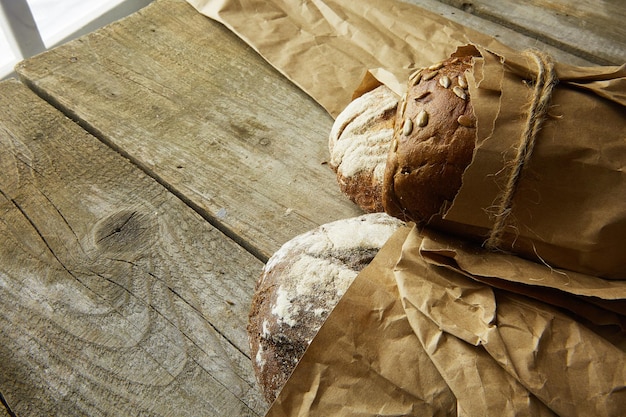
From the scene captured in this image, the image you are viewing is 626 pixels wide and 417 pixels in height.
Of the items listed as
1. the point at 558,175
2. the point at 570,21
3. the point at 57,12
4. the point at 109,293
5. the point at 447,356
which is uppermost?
the point at 558,175

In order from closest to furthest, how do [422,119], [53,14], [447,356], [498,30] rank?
[447,356]
[422,119]
[498,30]
[53,14]

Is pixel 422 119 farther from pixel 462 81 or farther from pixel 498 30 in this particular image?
pixel 498 30

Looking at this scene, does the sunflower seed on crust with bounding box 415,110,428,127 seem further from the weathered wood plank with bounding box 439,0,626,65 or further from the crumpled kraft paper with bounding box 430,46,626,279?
the weathered wood plank with bounding box 439,0,626,65

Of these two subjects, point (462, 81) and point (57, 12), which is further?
point (57, 12)

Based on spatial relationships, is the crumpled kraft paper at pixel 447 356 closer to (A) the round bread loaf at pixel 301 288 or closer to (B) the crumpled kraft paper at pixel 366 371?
(B) the crumpled kraft paper at pixel 366 371

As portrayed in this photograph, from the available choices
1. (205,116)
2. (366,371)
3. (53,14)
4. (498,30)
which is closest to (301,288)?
(366,371)

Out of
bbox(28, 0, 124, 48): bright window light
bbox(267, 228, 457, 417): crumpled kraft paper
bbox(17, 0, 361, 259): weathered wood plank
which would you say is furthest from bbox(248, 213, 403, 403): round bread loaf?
bbox(28, 0, 124, 48): bright window light
